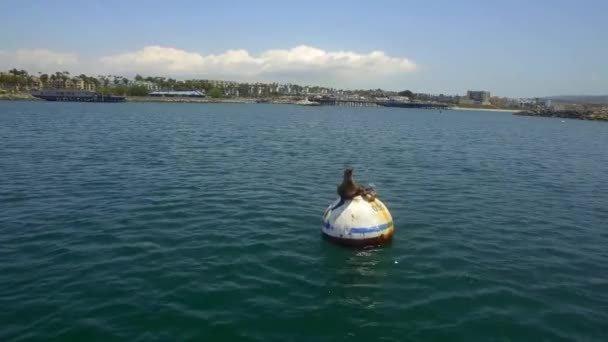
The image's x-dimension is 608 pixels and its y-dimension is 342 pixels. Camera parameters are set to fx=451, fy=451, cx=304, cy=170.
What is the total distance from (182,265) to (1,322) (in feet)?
16.3

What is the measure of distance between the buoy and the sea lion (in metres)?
0.14

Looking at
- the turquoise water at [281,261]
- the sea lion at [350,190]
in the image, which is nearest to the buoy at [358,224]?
the sea lion at [350,190]

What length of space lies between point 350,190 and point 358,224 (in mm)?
1308

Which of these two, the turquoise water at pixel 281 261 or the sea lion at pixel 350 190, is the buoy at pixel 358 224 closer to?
the sea lion at pixel 350 190

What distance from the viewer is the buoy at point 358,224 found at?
52.5 feet

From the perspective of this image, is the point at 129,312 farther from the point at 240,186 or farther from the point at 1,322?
the point at 240,186

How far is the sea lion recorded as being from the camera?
1650cm

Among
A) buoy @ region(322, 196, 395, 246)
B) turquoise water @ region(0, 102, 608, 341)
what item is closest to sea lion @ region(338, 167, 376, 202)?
buoy @ region(322, 196, 395, 246)

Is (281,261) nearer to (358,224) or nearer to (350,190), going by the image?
(358,224)

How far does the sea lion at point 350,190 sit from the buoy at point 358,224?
0.46ft

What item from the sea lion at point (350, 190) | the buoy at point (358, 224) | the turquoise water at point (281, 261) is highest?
the sea lion at point (350, 190)

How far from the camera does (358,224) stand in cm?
1602

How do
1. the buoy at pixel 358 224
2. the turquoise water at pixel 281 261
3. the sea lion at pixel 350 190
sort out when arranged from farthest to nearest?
the sea lion at pixel 350 190 → the buoy at pixel 358 224 → the turquoise water at pixel 281 261

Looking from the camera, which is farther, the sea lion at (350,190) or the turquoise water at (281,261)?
the sea lion at (350,190)
